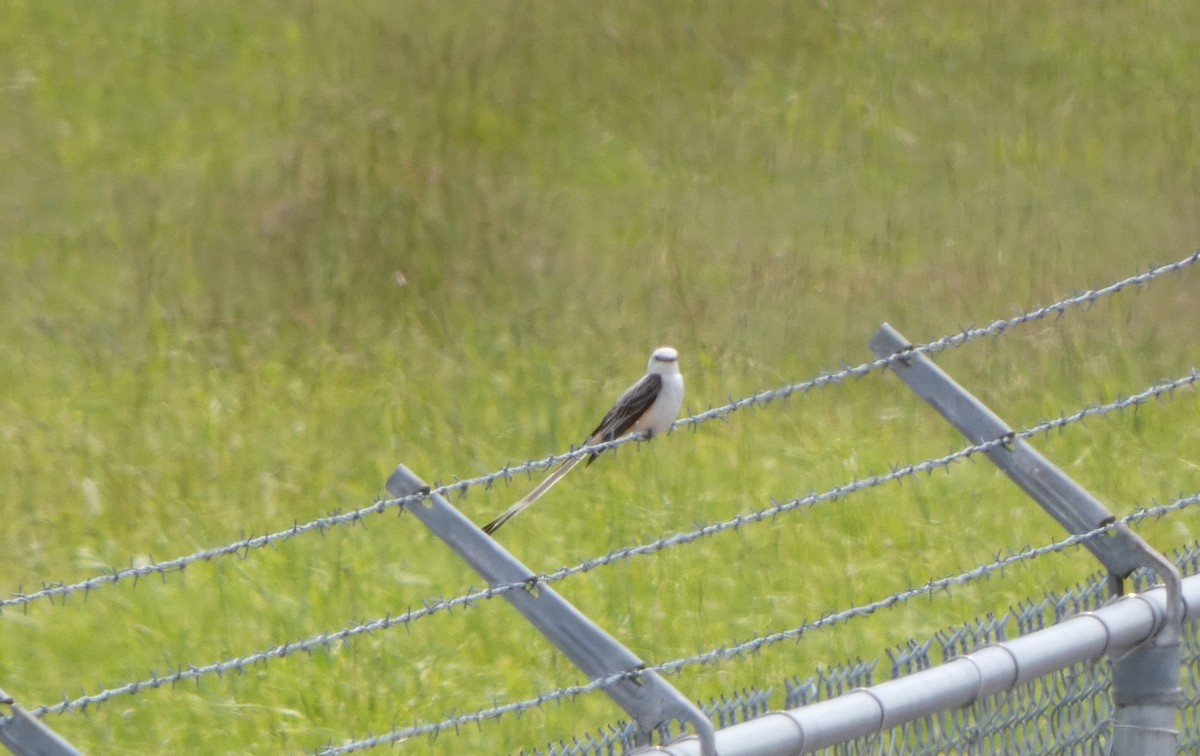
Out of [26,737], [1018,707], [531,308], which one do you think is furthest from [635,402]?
[531,308]

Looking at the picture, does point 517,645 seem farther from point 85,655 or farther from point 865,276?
point 865,276

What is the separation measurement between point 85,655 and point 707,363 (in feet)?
13.8

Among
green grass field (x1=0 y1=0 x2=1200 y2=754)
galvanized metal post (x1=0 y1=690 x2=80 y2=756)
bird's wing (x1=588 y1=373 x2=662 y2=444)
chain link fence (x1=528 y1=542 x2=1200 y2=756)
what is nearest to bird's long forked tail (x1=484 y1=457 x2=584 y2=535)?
chain link fence (x1=528 y1=542 x2=1200 y2=756)

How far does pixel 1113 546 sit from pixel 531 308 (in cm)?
740

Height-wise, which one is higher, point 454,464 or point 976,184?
point 976,184

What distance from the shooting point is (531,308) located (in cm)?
1109

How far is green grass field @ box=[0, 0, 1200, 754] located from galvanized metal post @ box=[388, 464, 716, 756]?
10.5ft

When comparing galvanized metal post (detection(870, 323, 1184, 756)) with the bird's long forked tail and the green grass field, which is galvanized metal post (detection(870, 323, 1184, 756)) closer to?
the bird's long forked tail

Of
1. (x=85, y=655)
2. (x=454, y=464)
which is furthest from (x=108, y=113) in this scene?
(x=85, y=655)

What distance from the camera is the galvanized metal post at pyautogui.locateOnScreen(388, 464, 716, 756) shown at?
10.3ft

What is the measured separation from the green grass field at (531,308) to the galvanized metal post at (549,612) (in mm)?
3198

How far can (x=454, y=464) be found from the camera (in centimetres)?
919

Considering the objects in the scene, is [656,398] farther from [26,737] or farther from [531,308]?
[531,308]

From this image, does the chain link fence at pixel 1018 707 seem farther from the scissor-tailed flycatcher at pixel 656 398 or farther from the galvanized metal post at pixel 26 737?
the scissor-tailed flycatcher at pixel 656 398
